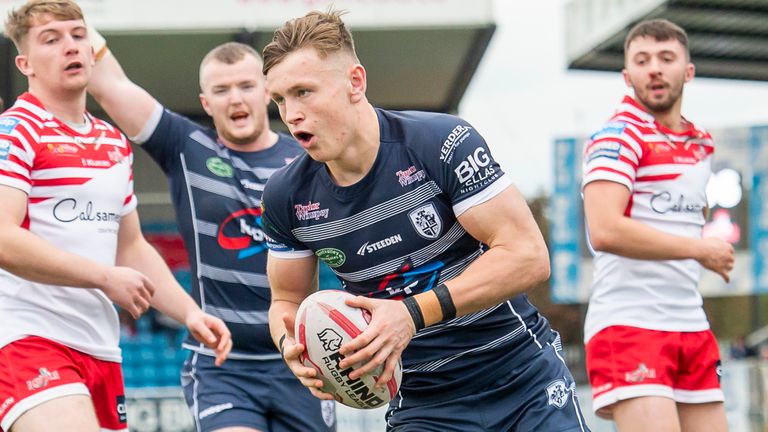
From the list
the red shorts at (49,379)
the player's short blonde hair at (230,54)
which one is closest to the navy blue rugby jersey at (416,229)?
the red shorts at (49,379)

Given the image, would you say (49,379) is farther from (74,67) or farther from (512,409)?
(512,409)

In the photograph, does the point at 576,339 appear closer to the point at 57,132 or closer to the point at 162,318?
the point at 162,318

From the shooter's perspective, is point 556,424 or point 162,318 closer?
point 556,424

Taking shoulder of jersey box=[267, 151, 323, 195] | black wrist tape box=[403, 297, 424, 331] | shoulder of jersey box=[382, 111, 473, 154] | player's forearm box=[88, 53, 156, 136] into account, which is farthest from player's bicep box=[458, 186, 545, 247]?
player's forearm box=[88, 53, 156, 136]

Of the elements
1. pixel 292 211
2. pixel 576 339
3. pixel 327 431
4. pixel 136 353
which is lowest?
pixel 576 339

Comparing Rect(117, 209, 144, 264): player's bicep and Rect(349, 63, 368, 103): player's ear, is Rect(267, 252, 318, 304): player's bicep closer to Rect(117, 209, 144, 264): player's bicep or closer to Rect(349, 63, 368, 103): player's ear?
Rect(349, 63, 368, 103): player's ear

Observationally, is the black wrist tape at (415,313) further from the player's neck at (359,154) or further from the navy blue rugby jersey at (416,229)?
the player's neck at (359,154)

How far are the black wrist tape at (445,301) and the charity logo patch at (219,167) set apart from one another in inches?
91.8

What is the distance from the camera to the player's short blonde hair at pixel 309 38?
3834 millimetres

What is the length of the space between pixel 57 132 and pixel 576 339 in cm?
4503

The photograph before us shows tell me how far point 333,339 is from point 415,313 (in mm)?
275

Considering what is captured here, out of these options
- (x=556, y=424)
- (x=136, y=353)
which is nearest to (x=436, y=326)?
(x=556, y=424)

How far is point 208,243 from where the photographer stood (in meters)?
5.67

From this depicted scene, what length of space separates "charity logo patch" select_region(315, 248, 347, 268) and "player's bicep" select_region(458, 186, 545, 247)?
1.61 ft
